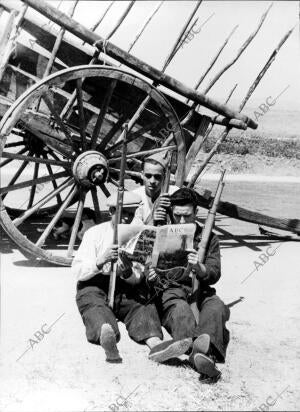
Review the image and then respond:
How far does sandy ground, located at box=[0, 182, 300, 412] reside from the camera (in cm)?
293

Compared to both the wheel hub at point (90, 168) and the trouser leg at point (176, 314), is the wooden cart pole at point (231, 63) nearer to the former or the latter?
the wheel hub at point (90, 168)

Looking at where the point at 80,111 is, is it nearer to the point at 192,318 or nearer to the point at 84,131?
the point at 84,131

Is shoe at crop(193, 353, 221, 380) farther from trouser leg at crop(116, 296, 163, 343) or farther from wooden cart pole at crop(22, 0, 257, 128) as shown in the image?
wooden cart pole at crop(22, 0, 257, 128)

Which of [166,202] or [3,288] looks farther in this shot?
[3,288]

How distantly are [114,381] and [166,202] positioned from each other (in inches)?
58.4

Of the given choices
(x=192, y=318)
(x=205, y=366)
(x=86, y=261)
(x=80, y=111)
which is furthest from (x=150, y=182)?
(x=205, y=366)

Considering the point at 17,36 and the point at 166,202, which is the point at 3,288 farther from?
the point at 17,36

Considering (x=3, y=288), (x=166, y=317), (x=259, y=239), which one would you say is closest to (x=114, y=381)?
(x=166, y=317)

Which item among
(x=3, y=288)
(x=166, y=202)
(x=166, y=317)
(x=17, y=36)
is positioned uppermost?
(x=17, y=36)

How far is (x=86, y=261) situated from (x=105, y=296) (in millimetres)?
301

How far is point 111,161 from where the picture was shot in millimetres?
5516

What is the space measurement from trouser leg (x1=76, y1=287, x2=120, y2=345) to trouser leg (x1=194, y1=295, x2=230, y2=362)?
0.61m

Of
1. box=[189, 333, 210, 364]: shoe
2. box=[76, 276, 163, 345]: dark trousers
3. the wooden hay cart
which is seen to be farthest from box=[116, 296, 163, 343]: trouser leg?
the wooden hay cart

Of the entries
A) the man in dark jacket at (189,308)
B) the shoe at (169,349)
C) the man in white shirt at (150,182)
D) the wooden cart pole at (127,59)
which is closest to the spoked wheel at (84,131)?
the wooden cart pole at (127,59)
